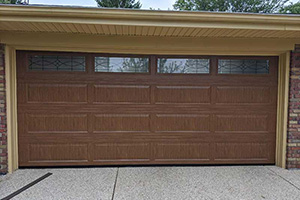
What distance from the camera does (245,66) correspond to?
3.59m

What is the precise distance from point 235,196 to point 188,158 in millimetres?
1100

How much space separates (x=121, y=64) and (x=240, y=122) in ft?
7.79

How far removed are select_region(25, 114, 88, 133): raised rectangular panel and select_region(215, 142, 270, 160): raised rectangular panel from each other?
2454 millimetres

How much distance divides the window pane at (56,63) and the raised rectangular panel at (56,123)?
801mm

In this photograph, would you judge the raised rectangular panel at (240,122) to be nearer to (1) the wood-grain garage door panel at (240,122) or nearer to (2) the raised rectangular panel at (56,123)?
(1) the wood-grain garage door panel at (240,122)

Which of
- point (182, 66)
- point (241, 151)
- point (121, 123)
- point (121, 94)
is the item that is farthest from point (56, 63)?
point (241, 151)

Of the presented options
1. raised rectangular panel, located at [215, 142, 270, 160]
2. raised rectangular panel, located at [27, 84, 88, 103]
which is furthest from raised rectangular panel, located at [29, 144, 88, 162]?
raised rectangular panel, located at [215, 142, 270, 160]

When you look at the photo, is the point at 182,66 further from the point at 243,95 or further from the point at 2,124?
the point at 2,124

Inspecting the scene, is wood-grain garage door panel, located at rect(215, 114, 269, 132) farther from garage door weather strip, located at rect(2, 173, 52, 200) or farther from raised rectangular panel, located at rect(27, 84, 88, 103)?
garage door weather strip, located at rect(2, 173, 52, 200)

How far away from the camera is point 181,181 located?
9.97ft

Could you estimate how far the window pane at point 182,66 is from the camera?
3.54 m

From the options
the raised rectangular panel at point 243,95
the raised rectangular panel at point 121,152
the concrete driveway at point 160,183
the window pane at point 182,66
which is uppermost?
the window pane at point 182,66

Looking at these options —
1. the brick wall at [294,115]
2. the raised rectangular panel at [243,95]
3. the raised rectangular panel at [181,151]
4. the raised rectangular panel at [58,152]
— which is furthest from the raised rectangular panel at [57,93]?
the brick wall at [294,115]

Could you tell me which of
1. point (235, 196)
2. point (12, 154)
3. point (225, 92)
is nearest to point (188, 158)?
point (235, 196)
